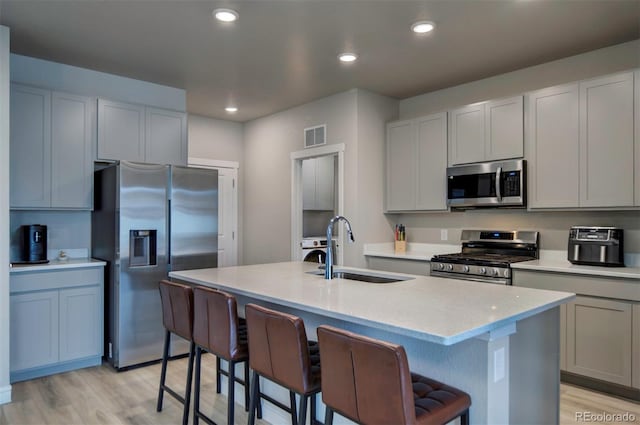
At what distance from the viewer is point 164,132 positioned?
436 centimetres

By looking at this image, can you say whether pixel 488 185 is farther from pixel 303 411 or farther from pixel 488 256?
pixel 303 411

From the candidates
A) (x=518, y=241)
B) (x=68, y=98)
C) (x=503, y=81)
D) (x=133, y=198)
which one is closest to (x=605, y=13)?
(x=503, y=81)

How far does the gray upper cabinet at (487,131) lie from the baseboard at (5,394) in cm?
405

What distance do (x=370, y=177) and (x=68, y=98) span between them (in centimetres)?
298

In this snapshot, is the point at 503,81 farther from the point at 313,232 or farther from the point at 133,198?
the point at 133,198

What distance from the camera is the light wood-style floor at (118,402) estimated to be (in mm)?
2689

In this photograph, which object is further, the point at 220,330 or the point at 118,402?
the point at 118,402

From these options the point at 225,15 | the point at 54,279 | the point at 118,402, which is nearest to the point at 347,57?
the point at 225,15

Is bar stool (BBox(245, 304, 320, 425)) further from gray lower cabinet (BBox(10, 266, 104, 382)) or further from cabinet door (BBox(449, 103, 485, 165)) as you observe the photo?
cabinet door (BBox(449, 103, 485, 165))

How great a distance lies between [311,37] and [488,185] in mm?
2027

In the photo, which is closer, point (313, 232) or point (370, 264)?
point (370, 264)

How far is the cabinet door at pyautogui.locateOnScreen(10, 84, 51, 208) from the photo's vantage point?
3480 millimetres

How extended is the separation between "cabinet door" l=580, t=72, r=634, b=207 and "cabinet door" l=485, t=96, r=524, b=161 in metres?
0.48

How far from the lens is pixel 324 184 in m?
6.30
